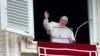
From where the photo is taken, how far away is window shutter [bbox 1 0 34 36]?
9758mm

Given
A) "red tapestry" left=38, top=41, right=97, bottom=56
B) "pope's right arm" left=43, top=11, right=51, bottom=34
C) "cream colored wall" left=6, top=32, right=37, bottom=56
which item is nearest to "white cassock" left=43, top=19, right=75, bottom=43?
"pope's right arm" left=43, top=11, right=51, bottom=34

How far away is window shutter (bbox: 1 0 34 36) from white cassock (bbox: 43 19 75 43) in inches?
17.8

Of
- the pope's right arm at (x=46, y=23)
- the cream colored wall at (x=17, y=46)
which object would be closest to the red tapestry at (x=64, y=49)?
the cream colored wall at (x=17, y=46)

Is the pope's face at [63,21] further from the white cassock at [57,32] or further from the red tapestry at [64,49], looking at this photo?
the red tapestry at [64,49]

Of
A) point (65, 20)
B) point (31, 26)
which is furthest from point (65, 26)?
point (31, 26)

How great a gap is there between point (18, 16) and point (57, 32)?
76cm

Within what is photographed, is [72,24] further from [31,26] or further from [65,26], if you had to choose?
[31,26]

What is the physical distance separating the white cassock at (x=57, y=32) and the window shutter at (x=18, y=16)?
1.49 feet

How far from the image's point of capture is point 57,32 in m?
10.4

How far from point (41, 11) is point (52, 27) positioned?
13.4 inches

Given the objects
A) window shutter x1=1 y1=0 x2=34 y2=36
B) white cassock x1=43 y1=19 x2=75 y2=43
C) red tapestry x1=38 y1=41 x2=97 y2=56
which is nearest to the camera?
window shutter x1=1 y1=0 x2=34 y2=36

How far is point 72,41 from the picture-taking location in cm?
1038

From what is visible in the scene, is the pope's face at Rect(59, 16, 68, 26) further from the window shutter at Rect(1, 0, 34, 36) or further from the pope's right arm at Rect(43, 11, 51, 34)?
the window shutter at Rect(1, 0, 34, 36)

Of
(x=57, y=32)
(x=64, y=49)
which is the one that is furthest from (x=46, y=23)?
(x=64, y=49)
